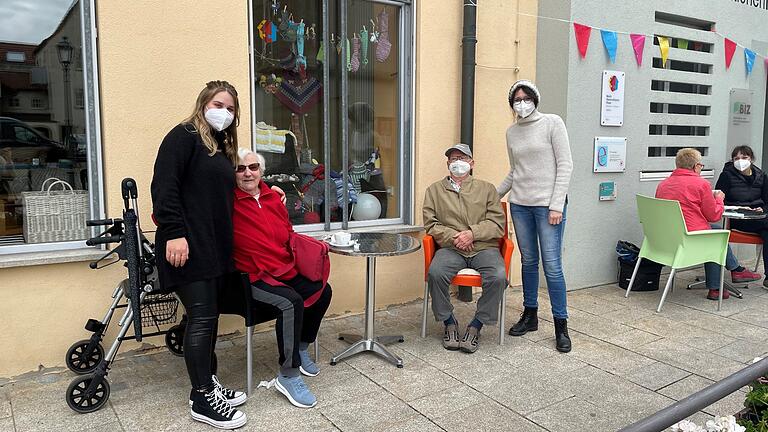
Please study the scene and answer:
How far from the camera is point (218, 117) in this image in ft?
10.4

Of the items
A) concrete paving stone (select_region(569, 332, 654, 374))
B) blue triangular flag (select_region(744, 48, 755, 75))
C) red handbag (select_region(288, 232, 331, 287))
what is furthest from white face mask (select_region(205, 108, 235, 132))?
blue triangular flag (select_region(744, 48, 755, 75))

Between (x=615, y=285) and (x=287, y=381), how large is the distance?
4.06m

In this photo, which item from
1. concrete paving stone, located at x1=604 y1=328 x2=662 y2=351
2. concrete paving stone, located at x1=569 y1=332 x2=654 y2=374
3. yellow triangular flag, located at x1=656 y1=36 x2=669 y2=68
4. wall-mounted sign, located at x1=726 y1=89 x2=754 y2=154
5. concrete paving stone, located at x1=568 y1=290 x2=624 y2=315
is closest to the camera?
concrete paving stone, located at x1=569 y1=332 x2=654 y2=374

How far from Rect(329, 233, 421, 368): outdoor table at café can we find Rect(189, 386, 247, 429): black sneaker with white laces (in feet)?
3.07

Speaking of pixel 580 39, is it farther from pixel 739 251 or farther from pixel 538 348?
pixel 739 251

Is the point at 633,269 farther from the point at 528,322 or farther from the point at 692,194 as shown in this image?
the point at 528,322

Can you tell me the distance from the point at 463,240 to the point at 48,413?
106 inches

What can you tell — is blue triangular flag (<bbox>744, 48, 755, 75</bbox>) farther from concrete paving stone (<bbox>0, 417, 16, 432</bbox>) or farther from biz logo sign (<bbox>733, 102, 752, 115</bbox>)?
concrete paving stone (<bbox>0, 417, 16, 432</bbox>)

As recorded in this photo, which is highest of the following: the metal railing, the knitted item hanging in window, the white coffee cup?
the knitted item hanging in window

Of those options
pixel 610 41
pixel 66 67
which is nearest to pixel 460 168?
pixel 610 41

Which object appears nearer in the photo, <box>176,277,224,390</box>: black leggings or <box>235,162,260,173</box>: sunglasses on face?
<box>176,277,224,390</box>: black leggings

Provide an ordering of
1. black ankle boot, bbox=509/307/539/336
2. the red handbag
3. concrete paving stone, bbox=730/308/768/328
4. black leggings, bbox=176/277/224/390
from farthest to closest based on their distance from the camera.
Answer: concrete paving stone, bbox=730/308/768/328 < black ankle boot, bbox=509/307/539/336 < the red handbag < black leggings, bbox=176/277/224/390

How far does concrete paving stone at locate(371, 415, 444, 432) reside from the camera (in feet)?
10.1

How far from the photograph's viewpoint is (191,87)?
13.4ft
